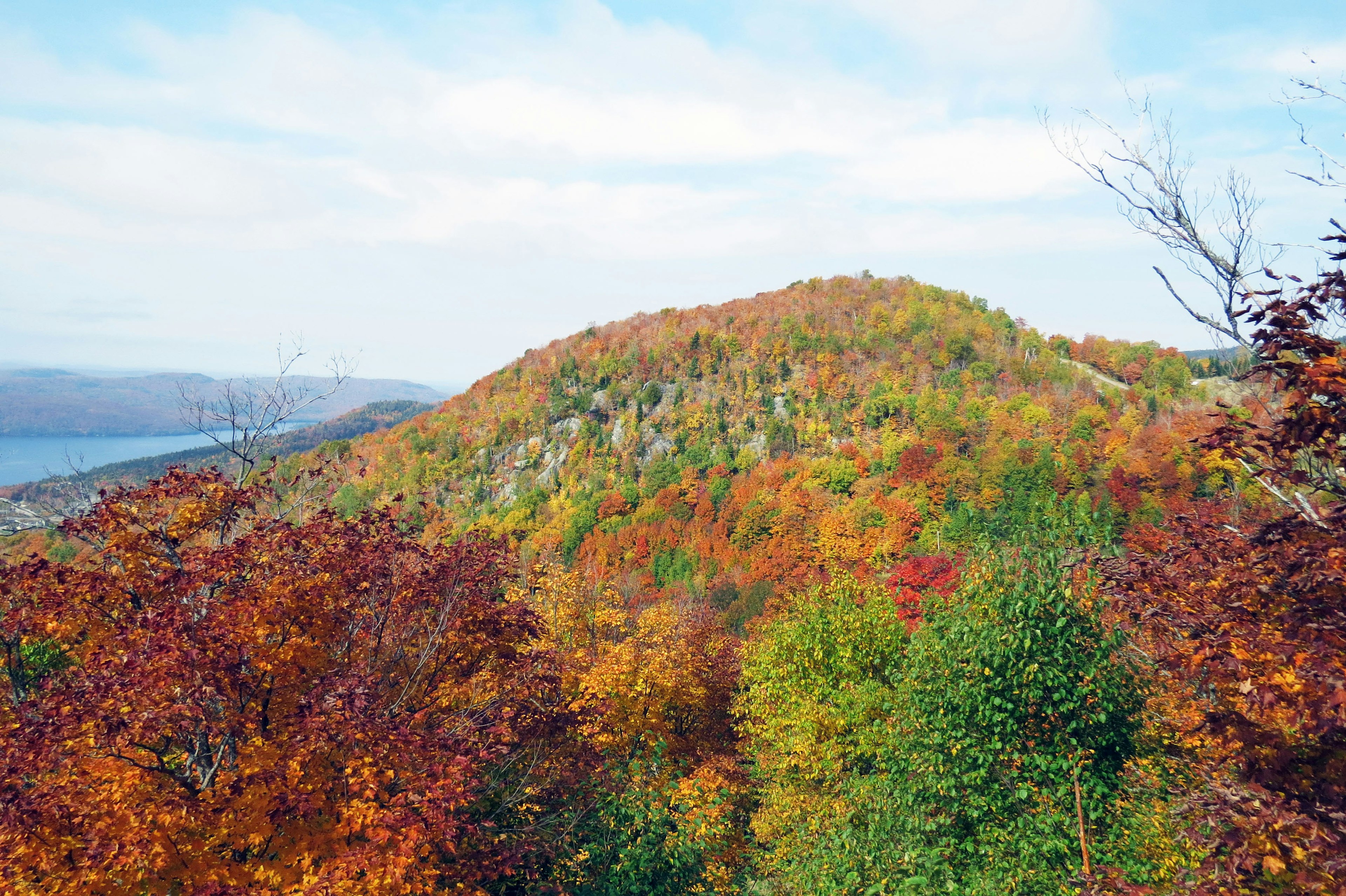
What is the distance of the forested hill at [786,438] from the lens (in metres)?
70.8

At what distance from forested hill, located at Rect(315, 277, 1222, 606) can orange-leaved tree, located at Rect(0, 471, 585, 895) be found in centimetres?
3705

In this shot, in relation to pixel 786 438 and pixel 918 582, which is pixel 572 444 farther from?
pixel 918 582

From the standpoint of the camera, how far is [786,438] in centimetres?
10650

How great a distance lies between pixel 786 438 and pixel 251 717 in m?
101

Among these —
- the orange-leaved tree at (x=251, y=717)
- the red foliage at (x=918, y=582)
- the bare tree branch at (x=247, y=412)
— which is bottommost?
the red foliage at (x=918, y=582)

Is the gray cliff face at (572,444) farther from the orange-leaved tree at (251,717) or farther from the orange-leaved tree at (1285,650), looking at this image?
the orange-leaved tree at (1285,650)

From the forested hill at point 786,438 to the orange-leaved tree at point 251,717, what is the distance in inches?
1459

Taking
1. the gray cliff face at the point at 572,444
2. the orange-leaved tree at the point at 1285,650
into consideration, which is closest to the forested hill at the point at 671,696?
the orange-leaved tree at the point at 1285,650

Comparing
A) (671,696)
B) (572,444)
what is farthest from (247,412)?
(572,444)

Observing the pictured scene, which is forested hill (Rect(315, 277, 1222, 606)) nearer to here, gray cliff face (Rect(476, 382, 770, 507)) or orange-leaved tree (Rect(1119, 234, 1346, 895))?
gray cliff face (Rect(476, 382, 770, 507))

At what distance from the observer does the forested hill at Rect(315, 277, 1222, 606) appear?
7075cm

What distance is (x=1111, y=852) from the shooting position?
28.6 ft

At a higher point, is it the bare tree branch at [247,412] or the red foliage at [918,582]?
the bare tree branch at [247,412]

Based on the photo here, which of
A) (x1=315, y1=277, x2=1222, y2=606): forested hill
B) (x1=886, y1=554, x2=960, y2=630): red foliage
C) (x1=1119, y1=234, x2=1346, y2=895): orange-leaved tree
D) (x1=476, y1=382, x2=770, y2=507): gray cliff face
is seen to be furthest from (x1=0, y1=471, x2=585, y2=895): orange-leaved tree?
(x1=476, y1=382, x2=770, y2=507): gray cliff face
